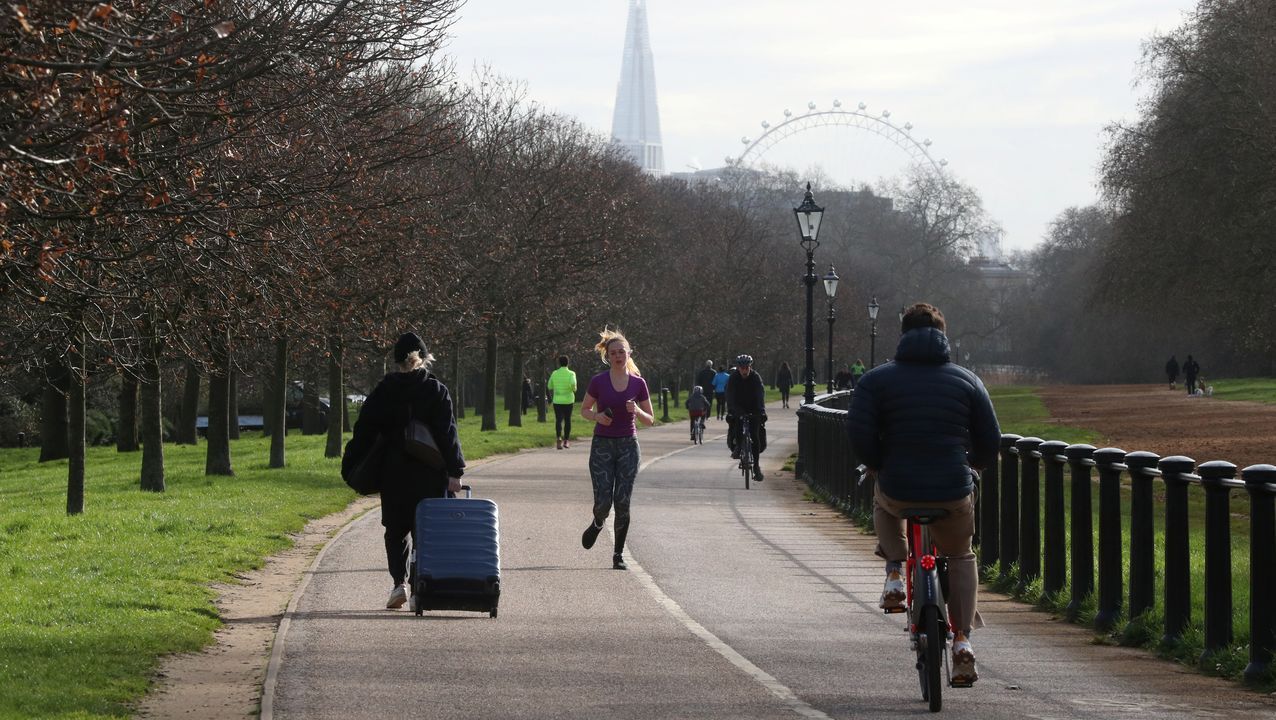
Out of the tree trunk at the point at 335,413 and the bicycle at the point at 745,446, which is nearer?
the bicycle at the point at 745,446

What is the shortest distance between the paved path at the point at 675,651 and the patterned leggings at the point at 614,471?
56cm

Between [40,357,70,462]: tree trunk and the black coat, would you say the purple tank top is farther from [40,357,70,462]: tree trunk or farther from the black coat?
[40,357,70,462]: tree trunk

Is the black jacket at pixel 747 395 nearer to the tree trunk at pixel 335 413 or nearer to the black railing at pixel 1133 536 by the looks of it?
the tree trunk at pixel 335 413

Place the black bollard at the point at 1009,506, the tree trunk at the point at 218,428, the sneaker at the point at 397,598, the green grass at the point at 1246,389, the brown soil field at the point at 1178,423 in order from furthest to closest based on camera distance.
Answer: the green grass at the point at 1246,389
the brown soil field at the point at 1178,423
the tree trunk at the point at 218,428
the black bollard at the point at 1009,506
the sneaker at the point at 397,598

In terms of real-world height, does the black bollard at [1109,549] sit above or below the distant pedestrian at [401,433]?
below

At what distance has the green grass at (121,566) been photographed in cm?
904

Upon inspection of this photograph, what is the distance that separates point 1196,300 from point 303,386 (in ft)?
70.9

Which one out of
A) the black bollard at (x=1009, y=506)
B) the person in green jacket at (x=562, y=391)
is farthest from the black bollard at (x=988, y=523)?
the person in green jacket at (x=562, y=391)

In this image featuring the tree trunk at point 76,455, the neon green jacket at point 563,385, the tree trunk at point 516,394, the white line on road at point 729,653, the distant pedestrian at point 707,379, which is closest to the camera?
the white line on road at point 729,653

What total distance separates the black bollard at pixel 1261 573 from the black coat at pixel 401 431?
480 cm

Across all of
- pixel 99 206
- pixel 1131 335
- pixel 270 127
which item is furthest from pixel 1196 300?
pixel 1131 335

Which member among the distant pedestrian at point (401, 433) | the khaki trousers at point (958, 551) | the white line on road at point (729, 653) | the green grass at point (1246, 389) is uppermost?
the green grass at point (1246, 389)

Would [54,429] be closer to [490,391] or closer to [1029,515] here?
[490,391]

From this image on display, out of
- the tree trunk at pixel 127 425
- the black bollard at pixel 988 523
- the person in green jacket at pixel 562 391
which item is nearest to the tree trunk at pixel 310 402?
the tree trunk at pixel 127 425
